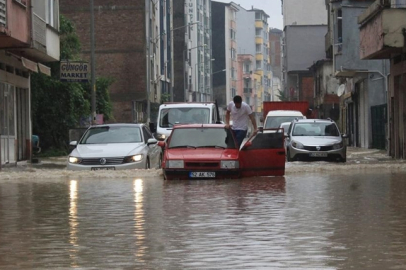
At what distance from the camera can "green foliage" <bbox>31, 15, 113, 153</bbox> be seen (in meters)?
51.0

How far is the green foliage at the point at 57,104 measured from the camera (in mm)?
51000

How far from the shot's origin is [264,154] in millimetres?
23766

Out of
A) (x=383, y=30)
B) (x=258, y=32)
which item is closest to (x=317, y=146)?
(x=383, y=30)

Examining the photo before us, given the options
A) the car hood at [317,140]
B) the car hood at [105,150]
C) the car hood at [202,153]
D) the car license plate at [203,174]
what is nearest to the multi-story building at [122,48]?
the car hood at [317,140]

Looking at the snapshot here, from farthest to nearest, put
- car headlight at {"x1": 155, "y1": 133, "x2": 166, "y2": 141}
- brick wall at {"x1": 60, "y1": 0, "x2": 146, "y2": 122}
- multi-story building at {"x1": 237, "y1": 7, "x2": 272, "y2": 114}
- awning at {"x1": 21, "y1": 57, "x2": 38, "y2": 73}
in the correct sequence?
multi-story building at {"x1": 237, "y1": 7, "x2": 272, "y2": 114} → brick wall at {"x1": 60, "y1": 0, "x2": 146, "y2": 122} → awning at {"x1": 21, "y1": 57, "x2": 38, "y2": 73} → car headlight at {"x1": 155, "y1": 133, "x2": 166, "y2": 141}

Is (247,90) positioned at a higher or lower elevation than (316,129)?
higher

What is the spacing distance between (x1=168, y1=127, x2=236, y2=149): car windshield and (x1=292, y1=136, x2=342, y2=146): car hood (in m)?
10.0

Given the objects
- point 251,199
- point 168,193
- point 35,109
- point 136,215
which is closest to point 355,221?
point 136,215

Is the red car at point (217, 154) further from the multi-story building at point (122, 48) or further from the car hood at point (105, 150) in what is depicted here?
the multi-story building at point (122, 48)

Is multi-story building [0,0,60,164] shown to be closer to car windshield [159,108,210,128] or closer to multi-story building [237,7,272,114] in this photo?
car windshield [159,108,210,128]

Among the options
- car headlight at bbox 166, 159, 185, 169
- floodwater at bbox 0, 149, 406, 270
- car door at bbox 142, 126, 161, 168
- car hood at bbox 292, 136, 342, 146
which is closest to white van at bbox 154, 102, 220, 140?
car hood at bbox 292, 136, 342, 146

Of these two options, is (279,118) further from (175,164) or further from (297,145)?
(175,164)

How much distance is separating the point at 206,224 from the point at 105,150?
13160mm

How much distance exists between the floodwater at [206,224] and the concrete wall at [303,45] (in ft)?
274
